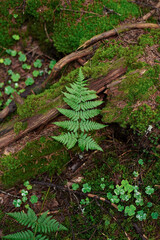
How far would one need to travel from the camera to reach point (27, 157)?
3498 mm

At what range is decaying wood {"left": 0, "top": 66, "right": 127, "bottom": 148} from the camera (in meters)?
3.49

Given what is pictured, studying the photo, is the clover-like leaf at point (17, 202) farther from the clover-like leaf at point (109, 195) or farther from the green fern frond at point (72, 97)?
the green fern frond at point (72, 97)

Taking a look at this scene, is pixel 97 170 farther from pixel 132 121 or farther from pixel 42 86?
A: pixel 42 86

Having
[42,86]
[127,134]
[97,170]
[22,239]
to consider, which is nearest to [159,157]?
[127,134]

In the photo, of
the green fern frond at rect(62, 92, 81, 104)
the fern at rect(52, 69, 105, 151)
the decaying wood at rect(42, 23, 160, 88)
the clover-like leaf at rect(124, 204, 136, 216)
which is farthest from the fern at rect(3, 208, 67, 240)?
the decaying wood at rect(42, 23, 160, 88)

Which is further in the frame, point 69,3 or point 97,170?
point 69,3

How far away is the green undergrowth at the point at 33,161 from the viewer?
3.44 metres

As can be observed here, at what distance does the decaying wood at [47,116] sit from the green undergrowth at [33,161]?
0.83 feet

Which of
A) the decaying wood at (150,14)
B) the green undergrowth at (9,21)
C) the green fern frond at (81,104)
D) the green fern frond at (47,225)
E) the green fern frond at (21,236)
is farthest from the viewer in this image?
the green undergrowth at (9,21)

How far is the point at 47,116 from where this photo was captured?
138 inches

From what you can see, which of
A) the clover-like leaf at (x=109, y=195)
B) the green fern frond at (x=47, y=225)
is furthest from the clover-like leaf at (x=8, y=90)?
the clover-like leaf at (x=109, y=195)

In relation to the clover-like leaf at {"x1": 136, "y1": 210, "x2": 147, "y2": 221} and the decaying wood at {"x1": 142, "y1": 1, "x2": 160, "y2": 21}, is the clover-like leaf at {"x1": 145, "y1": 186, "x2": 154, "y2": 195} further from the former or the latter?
the decaying wood at {"x1": 142, "y1": 1, "x2": 160, "y2": 21}

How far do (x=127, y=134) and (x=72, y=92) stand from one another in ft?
4.19

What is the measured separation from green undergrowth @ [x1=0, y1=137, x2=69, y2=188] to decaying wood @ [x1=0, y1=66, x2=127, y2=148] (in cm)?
25
